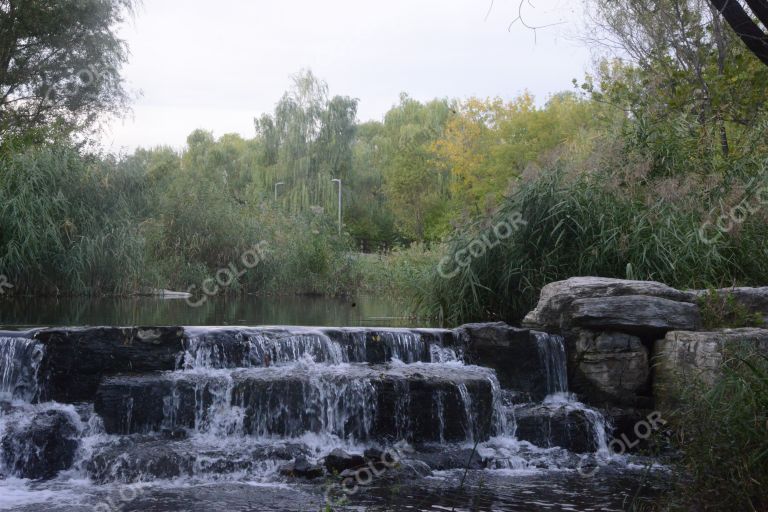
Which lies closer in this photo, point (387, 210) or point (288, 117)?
point (288, 117)

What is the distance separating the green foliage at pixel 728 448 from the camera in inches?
147

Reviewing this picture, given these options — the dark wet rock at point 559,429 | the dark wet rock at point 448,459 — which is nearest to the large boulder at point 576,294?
the dark wet rock at point 559,429

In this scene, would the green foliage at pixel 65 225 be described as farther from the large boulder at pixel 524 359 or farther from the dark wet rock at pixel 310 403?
the large boulder at pixel 524 359

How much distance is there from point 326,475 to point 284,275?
11642 mm

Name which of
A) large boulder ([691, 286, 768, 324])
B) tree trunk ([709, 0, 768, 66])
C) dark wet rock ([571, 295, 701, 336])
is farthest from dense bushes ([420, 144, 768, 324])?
tree trunk ([709, 0, 768, 66])

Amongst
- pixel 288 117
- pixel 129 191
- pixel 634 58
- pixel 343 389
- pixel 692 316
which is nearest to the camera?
pixel 343 389

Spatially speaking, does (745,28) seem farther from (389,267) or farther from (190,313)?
(389,267)

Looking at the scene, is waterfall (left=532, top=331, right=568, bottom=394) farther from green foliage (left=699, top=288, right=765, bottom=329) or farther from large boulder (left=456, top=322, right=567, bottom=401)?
green foliage (left=699, top=288, right=765, bottom=329)

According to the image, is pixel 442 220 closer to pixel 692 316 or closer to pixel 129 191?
pixel 129 191

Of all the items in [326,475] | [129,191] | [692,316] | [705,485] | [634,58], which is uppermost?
[634,58]

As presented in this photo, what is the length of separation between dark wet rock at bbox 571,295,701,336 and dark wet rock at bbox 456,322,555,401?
23.2 inches

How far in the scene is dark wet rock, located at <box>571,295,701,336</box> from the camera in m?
7.36

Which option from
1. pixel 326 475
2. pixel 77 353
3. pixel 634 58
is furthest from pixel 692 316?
pixel 634 58

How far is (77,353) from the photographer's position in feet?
22.9
